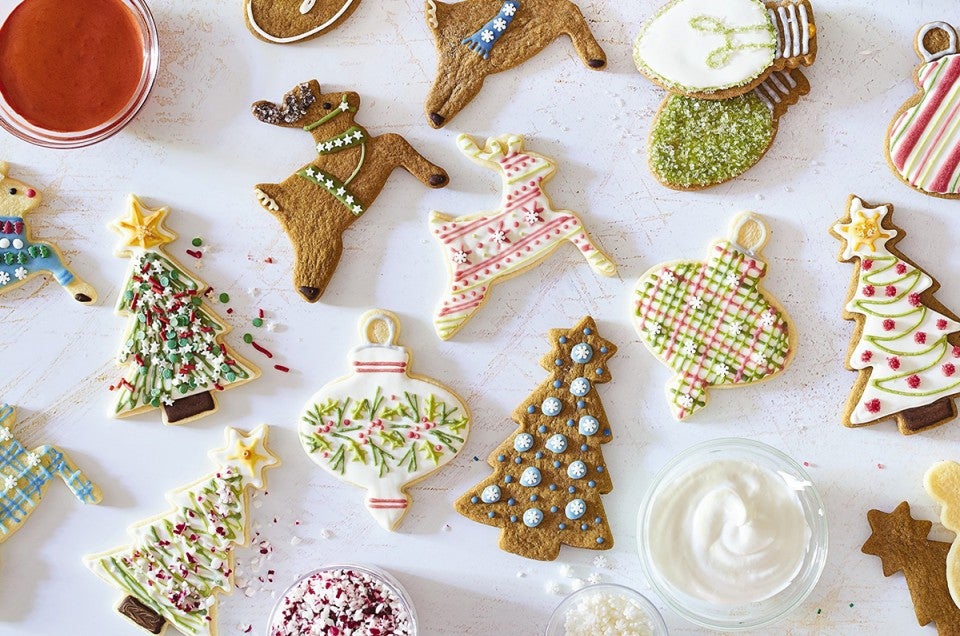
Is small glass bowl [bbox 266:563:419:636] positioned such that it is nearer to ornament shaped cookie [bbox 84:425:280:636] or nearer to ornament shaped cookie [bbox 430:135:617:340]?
ornament shaped cookie [bbox 84:425:280:636]

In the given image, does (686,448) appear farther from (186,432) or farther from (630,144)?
(186,432)

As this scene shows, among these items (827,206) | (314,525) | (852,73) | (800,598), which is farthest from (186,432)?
(852,73)

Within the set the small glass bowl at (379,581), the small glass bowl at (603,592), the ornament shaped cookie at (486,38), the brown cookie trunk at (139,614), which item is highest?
the ornament shaped cookie at (486,38)

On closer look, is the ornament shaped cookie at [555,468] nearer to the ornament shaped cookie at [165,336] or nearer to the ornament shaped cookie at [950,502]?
the ornament shaped cookie at [165,336]

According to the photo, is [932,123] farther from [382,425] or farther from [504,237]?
[382,425]

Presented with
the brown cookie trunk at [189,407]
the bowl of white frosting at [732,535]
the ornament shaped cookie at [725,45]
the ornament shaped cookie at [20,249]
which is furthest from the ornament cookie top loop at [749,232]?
the ornament shaped cookie at [20,249]

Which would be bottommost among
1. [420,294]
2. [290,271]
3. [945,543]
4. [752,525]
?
[945,543]

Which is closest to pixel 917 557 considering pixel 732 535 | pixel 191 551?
pixel 732 535
